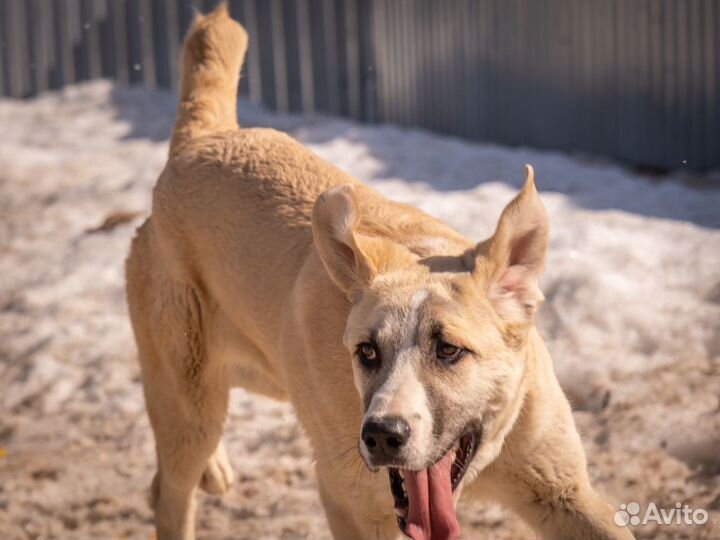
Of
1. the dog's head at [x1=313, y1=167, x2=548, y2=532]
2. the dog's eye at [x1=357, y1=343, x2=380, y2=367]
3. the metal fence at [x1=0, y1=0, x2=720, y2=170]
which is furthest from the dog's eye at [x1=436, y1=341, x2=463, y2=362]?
the metal fence at [x1=0, y1=0, x2=720, y2=170]

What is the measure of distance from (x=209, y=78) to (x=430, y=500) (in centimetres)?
251

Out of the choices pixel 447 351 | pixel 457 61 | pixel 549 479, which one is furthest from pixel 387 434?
pixel 457 61

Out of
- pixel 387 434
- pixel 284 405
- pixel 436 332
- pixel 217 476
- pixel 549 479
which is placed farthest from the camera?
pixel 284 405

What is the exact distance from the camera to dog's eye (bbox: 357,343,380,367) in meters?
3.59

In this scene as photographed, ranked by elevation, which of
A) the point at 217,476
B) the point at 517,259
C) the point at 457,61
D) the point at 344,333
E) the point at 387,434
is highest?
the point at 457,61

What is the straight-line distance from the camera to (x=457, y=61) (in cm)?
1011

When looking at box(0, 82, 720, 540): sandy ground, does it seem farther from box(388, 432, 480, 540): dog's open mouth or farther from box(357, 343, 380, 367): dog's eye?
box(357, 343, 380, 367): dog's eye

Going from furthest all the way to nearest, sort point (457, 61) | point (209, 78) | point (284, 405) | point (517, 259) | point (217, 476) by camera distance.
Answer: point (457, 61) → point (284, 405) → point (217, 476) → point (209, 78) → point (517, 259)

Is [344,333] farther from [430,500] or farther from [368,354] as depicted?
[430,500]

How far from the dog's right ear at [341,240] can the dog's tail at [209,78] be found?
1.60 m

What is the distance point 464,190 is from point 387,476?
15.7ft

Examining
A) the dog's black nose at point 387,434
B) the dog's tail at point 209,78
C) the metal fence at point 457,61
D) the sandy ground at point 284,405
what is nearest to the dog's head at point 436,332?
the dog's black nose at point 387,434

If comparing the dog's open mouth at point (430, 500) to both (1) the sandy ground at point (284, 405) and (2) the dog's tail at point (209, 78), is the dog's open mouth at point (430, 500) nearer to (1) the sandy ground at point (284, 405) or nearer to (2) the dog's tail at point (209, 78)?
(1) the sandy ground at point (284, 405)

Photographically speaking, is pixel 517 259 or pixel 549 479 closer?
pixel 517 259
